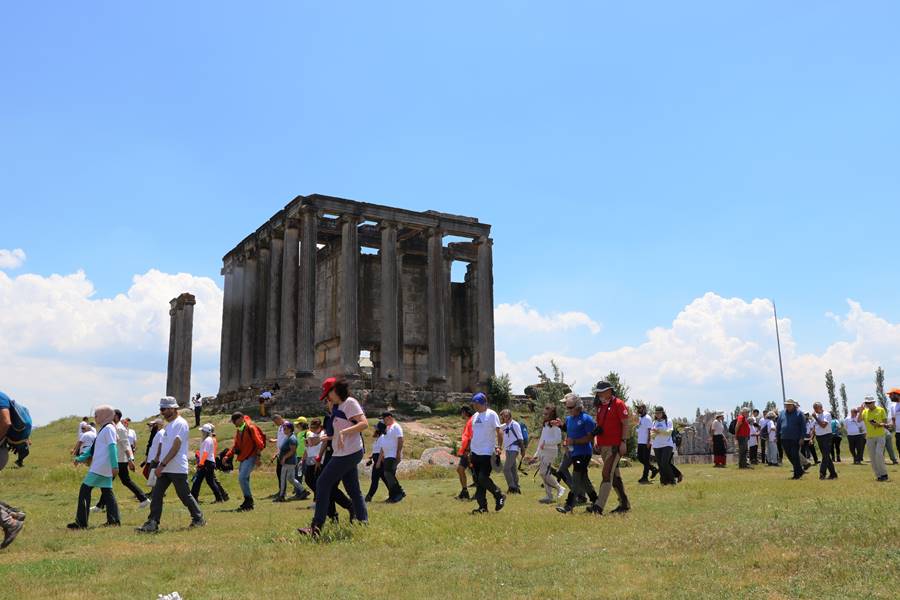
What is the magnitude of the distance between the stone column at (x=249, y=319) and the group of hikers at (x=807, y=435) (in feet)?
108

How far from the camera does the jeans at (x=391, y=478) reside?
1686 cm

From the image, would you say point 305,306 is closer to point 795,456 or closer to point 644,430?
point 644,430

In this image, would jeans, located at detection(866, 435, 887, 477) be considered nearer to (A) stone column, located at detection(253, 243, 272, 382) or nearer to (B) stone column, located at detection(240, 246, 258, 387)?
(B) stone column, located at detection(240, 246, 258, 387)

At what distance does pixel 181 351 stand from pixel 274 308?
12.1m

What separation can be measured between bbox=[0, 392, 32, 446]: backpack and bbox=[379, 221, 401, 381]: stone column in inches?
1468

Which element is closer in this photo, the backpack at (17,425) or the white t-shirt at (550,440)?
the backpack at (17,425)

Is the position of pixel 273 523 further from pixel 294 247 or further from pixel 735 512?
pixel 294 247

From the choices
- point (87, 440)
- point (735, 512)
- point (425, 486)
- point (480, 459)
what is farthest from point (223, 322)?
point (735, 512)

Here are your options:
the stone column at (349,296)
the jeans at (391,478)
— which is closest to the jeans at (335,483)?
the jeans at (391,478)

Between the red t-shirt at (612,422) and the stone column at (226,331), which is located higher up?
the stone column at (226,331)

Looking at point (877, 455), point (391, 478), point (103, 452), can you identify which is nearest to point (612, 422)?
point (391, 478)

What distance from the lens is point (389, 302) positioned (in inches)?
1930

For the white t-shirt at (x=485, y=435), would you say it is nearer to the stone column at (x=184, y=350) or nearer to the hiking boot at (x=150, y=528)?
the hiking boot at (x=150, y=528)

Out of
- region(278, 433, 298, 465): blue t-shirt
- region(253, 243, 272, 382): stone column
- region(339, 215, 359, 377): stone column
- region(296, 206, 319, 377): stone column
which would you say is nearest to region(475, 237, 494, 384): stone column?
region(339, 215, 359, 377): stone column
